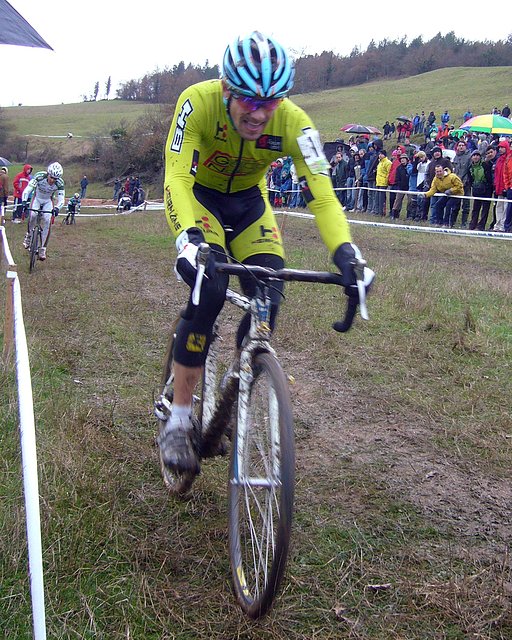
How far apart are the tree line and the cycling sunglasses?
285 feet

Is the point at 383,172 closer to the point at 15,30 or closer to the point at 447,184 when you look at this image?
the point at 447,184

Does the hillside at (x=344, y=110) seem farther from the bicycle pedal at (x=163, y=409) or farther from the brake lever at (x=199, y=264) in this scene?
the brake lever at (x=199, y=264)

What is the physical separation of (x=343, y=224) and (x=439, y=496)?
66.8 inches

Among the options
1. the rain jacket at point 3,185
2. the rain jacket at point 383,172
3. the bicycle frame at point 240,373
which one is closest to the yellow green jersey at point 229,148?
the bicycle frame at point 240,373

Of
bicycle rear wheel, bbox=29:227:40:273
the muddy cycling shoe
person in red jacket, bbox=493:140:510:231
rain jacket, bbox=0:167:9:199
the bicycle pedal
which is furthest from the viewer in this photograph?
rain jacket, bbox=0:167:9:199

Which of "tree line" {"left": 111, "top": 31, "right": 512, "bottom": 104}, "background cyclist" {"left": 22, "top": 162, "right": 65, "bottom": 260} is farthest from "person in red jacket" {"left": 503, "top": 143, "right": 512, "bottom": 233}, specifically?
"tree line" {"left": 111, "top": 31, "right": 512, "bottom": 104}

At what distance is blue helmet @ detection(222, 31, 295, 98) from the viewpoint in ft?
9.91

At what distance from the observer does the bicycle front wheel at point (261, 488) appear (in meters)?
2.45

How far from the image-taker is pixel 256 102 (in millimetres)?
3119

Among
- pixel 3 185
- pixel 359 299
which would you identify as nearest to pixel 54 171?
pixel 3 185

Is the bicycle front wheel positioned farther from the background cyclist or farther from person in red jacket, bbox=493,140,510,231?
person in red jacket, bbox=493,140,510,231

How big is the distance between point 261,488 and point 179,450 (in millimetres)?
705

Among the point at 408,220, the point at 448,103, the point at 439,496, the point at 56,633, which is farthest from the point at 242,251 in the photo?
the point at 448,103

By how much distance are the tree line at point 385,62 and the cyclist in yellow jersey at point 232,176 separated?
8656 centimetres
